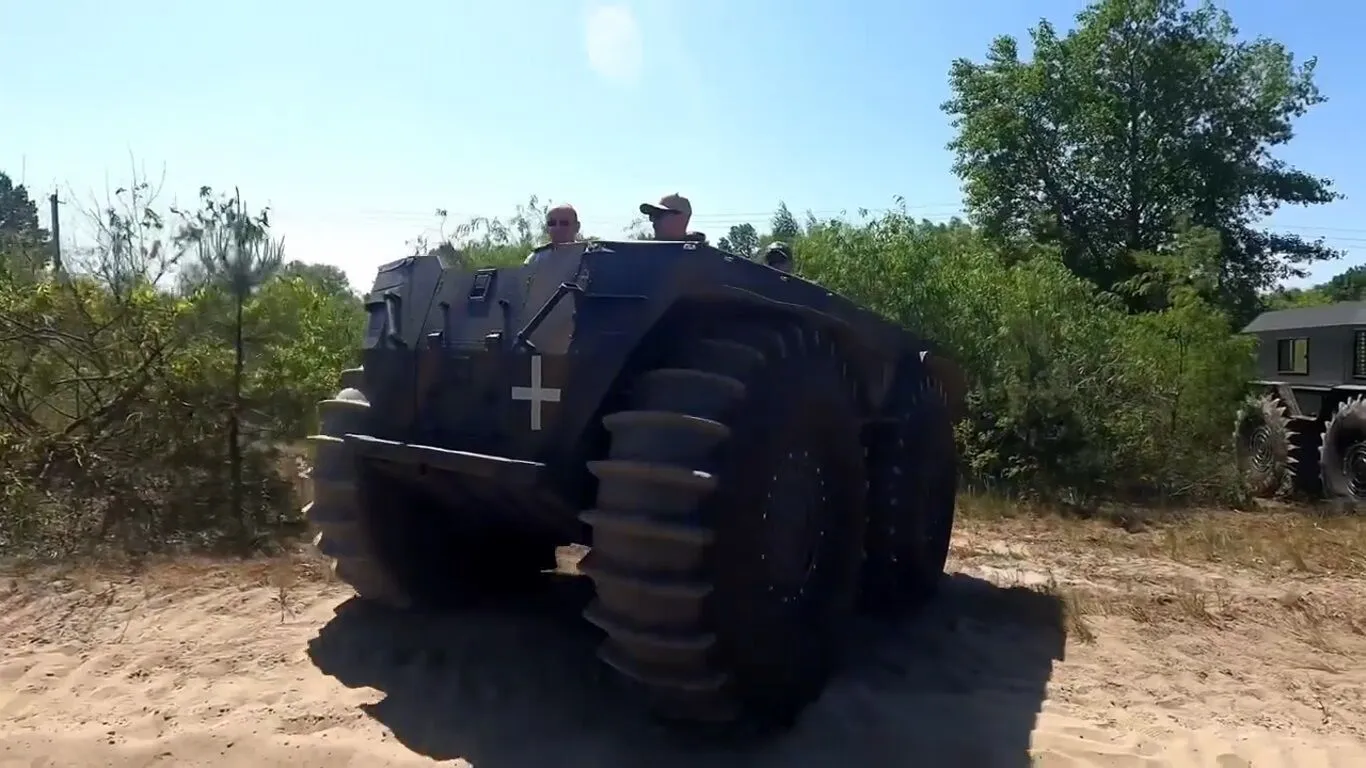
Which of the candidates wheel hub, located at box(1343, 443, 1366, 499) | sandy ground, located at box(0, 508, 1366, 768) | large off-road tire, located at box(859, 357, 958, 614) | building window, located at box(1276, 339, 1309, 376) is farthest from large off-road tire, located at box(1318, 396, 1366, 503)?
large off-road tire, located at box(859, 357, 958, 614)

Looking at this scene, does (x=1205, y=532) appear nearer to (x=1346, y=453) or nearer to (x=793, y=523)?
(x=1346, y=453)

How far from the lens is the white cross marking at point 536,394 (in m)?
4.14

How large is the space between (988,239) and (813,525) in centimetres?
2111

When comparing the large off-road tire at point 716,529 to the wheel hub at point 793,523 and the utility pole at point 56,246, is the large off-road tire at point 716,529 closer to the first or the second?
the wheel hub at point 793,523

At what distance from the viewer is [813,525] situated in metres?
4.50

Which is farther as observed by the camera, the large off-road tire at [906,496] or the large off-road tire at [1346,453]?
the large off-road tire at [1346,453]

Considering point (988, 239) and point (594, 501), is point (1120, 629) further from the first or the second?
point (988, 239)

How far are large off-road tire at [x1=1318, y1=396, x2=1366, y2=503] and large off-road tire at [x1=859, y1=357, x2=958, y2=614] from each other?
23.2 feet

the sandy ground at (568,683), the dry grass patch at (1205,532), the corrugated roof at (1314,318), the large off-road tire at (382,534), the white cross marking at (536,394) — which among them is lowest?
the sandy ground at (568,683)

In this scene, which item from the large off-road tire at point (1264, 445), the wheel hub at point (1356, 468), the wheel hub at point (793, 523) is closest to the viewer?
the wheel hub at point (793, 523)

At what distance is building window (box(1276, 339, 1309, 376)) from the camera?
13.4 m

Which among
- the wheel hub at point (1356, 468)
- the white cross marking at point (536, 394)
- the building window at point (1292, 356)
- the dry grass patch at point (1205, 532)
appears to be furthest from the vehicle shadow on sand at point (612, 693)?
the building window at point (1292, 356)

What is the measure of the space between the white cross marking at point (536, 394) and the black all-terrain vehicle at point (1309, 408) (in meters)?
10.2

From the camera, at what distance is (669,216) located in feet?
19.3
